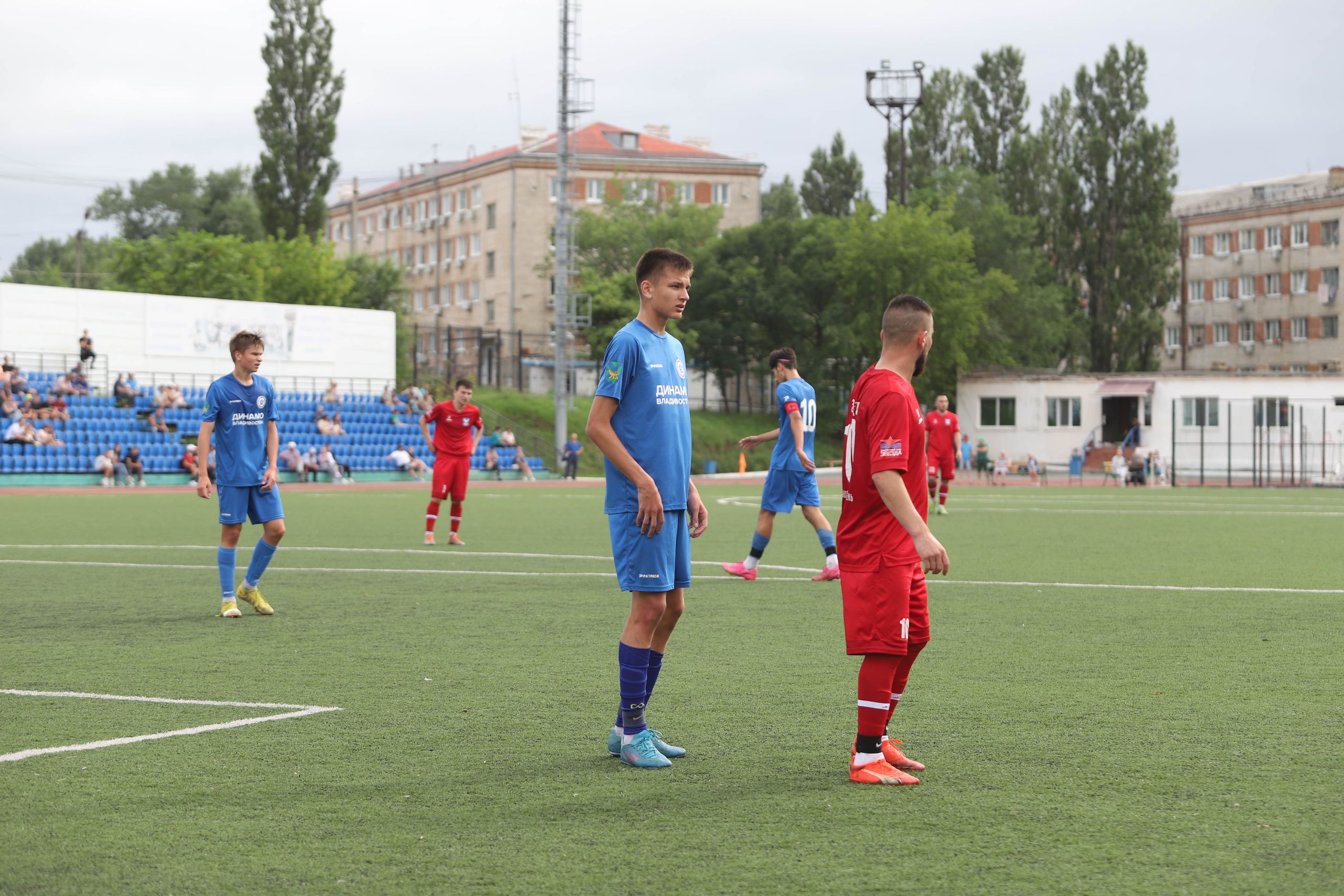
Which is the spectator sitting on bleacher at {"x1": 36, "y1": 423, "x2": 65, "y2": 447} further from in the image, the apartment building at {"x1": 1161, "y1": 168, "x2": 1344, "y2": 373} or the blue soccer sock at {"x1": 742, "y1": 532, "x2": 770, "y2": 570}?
the apartment building at {"x1": 1161, "y1": 168, "x2": 1344, "y2": 373}

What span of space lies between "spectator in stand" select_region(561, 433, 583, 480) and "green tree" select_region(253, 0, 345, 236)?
23.5 metres

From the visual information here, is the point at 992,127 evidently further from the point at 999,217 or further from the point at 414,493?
the point at 414,493

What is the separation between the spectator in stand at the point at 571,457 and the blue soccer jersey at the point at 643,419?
4026 cm

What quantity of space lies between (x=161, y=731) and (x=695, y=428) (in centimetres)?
5004

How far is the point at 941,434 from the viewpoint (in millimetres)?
23547

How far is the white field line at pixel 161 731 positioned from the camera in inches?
231

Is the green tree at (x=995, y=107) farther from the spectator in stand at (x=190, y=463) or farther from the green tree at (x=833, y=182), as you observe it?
the spectator in stand at (x=190, y=463)

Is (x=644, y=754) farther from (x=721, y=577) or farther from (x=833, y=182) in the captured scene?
(x=833, y=182)

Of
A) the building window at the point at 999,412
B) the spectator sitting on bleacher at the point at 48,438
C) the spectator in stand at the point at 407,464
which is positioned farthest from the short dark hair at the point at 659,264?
the building window at the point at 999,412

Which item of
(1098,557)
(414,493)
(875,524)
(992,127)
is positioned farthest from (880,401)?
(992,127)

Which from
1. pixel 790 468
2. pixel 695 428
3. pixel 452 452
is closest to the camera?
pixel 790 468

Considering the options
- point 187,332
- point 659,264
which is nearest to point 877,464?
point 659,264

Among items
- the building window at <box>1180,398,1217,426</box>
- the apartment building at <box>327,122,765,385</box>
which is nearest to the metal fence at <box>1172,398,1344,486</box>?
the building window at <box>1180,398,1217,426</box>

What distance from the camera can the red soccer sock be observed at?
18.2 feet
